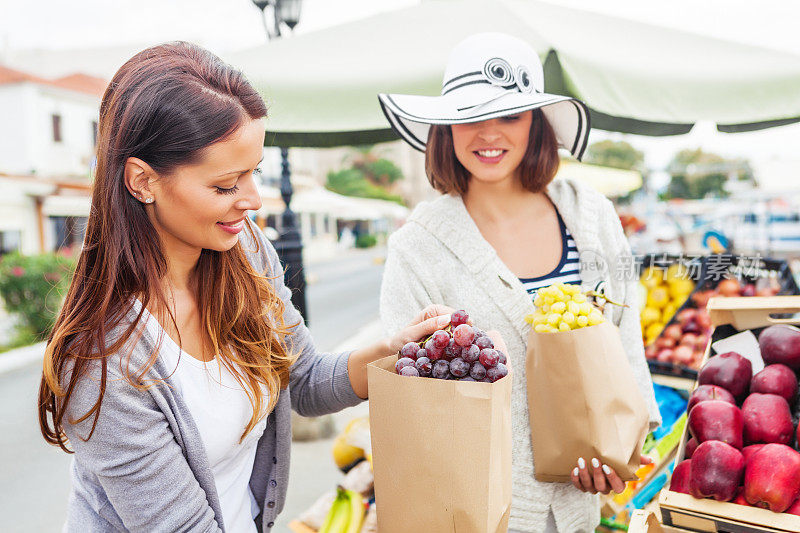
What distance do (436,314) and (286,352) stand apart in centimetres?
45

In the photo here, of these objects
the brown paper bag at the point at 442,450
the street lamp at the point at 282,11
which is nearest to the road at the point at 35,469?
the brown paper bag at the point at 442,450

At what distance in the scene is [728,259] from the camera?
4035 millimetres

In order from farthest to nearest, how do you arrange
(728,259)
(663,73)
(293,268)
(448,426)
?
(293,268), (728,259), (663,73), (448,426)

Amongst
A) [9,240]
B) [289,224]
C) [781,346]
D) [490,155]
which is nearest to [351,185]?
[9,240]

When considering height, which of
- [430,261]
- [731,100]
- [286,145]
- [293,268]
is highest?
[731,100]

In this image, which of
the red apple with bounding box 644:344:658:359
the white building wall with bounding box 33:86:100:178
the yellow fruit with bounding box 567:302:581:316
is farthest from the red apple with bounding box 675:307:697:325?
the white building wall with bounding box 33:86:100:178

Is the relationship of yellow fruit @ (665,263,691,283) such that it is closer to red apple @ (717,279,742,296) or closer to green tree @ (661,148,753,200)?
red apple @ (717,279,742,296)

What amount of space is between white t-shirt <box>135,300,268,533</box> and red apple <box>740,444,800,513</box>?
4.23ft

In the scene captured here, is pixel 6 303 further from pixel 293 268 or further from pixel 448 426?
pixel 448 426

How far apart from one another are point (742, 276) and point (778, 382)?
2.58 metres

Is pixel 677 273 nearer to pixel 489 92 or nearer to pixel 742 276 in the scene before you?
pixel 742 276

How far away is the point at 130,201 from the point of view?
49.4 inches

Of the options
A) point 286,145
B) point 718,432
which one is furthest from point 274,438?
point 286,145

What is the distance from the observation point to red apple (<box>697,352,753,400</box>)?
74.0 inches
